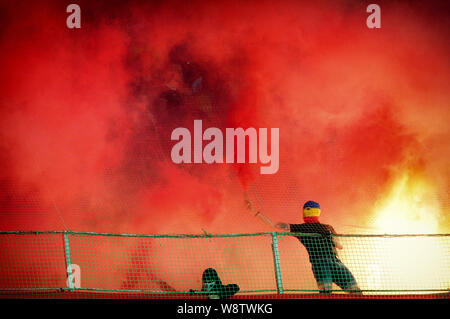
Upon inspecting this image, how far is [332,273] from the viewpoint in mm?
6180

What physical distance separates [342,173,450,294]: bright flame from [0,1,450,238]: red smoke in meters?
0.42

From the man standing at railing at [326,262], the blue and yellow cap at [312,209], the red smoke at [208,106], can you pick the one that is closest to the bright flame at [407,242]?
the red smoke at [208,106]

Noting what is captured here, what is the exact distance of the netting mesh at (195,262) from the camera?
10398 millimetres

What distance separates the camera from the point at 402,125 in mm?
11734

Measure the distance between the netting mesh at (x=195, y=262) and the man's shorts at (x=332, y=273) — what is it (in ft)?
12.9

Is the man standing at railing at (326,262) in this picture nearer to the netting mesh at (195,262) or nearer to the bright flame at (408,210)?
the netting mesh at (195,262)

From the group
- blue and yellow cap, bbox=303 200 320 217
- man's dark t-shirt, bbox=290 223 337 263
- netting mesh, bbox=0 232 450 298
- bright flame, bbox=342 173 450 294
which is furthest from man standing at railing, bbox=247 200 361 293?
bright flame, bbox=342 173 450 294

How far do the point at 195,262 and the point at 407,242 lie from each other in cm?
539

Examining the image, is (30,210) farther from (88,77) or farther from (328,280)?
(328,280)

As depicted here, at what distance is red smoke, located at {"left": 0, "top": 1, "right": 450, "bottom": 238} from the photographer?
1124cm

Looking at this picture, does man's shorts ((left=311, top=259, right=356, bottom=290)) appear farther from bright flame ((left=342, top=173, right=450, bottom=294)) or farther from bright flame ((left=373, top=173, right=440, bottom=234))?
bright flame ((left=373, top=173, right=440, bottom=234))

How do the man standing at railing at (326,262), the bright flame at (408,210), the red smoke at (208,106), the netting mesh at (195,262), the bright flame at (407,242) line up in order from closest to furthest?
the man standing at railing at (326,262) < the netting mesh at (195,262) < the bright flame at (407,242) < the red smoke at (208,106) < the bright flame at (408,210)

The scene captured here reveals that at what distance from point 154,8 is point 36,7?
9.72ft
